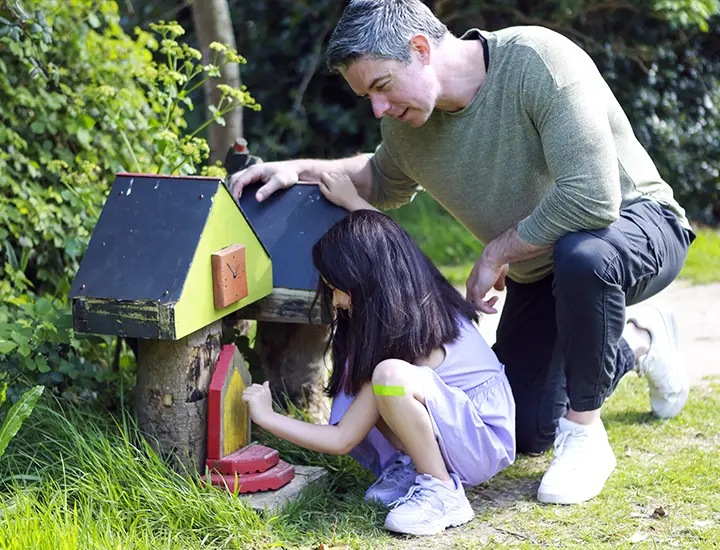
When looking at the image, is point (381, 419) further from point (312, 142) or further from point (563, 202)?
point (312, 142)

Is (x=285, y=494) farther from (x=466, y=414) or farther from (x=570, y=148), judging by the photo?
(x=570, y=148)

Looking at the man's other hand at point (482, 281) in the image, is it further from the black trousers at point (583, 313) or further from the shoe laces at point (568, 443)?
the shoe laces at point (568, 443)

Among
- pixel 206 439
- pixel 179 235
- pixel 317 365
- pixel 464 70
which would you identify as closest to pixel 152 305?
pixel 179 235

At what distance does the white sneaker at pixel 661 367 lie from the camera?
335 cm

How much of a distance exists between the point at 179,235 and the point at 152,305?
23 cm

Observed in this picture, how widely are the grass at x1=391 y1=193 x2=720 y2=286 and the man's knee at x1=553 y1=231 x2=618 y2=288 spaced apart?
9.66ft

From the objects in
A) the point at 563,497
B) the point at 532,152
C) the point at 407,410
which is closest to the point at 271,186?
the point at 532,152

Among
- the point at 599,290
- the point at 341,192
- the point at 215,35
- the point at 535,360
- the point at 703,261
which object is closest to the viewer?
the point at 599,290

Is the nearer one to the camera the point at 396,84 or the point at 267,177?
the point at 396,84

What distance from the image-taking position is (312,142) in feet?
25.5

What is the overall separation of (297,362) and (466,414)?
85cm

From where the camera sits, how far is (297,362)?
332 centimetres

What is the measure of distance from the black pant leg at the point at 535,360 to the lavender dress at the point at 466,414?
43cm

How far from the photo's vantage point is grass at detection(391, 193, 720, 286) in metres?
5.83
